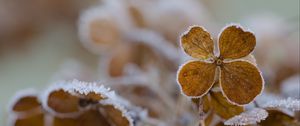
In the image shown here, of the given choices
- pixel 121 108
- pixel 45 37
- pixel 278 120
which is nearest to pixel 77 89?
pixel 121 108

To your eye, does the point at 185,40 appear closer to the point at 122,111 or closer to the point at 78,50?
the point at 122,111

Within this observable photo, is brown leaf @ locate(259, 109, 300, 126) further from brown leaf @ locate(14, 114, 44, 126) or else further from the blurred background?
the blurred background

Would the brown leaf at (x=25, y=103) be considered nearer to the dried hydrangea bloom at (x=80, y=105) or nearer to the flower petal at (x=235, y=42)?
the dried hydrangea bloom at (x=80, y=105)

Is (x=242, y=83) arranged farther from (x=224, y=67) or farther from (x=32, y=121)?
(x=32, y=121)

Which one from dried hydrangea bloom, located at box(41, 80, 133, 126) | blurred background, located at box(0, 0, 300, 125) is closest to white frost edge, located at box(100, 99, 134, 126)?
dried hydrangea bloom, located at box(41, 80, 133, 126)

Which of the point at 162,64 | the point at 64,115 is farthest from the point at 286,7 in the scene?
the point at 64,115

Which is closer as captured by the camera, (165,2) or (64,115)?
(64,115)
